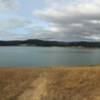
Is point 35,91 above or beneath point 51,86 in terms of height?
beneath

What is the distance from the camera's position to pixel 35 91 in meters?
19.3

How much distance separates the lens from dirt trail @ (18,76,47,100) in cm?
1877

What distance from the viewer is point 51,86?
19.7m

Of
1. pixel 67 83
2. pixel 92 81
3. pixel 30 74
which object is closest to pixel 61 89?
pixel 67 83

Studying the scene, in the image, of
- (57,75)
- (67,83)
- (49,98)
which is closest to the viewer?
(49,98)

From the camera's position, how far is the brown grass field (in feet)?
61.2

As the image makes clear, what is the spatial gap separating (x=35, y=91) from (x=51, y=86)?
3.65 feet

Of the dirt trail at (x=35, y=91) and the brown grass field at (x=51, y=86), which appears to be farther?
the dirt trail at (x=35, y=91)

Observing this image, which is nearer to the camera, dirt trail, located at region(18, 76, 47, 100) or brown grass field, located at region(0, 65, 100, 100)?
brown grass field, located at region(0, 65, 100, 100)

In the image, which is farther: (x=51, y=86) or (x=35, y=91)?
(x=51, y=86)

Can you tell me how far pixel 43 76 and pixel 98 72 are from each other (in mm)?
4028

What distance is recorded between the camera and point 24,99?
1869 cm

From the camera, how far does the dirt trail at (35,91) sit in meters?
18.8

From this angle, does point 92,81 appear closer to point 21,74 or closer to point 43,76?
point 43,76
